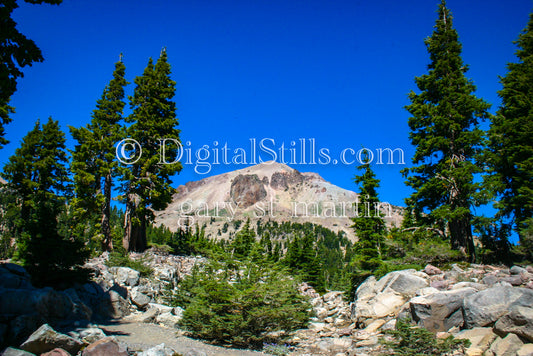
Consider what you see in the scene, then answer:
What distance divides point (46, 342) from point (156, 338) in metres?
4.05

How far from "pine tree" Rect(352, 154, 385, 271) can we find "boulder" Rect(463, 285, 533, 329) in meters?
12.8

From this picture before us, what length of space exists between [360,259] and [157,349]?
17.3 metres

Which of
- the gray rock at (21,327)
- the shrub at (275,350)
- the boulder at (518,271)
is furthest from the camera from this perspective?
the boulder at (518,271)

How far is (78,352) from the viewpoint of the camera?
7.67 metres

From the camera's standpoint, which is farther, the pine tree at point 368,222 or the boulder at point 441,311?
the pine tree at point 368,222

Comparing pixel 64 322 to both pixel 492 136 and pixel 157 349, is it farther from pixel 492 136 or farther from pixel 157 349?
pixel 492 136

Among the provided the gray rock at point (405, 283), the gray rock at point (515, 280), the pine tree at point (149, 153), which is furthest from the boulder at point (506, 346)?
the pine tree at point (149, 153)

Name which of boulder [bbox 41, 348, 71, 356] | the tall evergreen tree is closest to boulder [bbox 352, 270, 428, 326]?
boulder [bbox 41, 348, 71, 356]

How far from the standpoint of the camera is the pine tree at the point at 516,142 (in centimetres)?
1759

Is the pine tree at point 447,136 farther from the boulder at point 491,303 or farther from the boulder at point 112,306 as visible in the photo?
the boulder at point 112,306

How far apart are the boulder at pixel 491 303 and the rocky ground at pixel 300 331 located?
0.08ft

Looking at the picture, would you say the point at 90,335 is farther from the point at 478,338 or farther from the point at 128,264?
the point at 128,264

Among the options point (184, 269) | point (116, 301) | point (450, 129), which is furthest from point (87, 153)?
point (450, 129)

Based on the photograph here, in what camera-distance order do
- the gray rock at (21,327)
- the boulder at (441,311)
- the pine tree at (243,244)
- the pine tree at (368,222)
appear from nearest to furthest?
the gray rock at (21,327), the boulder at (441,311), the pine tree at (243,244), the pine tree at (368,222)
